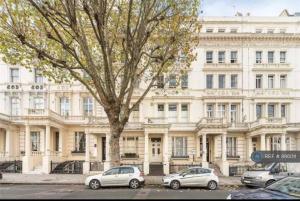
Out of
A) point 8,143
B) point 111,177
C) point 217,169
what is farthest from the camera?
point 8,143

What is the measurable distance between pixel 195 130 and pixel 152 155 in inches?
217

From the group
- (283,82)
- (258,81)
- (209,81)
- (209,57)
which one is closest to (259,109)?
(258,81)

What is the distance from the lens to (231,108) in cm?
4578

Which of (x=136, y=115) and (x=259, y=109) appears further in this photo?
(x=259, y=109)

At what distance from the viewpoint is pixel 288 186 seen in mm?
10812

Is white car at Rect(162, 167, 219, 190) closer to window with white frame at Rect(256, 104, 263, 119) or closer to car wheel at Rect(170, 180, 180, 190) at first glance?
car wheel at Rect(170, 180, 180, 190)

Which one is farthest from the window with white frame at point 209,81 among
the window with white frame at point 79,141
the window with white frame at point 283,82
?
the window with white frame at point 79,141

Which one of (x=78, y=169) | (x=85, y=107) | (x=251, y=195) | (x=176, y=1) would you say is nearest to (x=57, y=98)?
(x=85, y=107)

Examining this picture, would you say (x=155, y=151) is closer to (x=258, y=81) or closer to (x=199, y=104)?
(x=199, y=104)

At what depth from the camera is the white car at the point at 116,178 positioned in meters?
24.4

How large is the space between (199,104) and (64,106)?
15385 mm

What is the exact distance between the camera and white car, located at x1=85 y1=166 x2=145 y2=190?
80.0ft

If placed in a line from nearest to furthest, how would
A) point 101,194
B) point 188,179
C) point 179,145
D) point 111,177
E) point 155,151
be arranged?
point 101,194 < point 111,177 < point 188,179 < point 155,151 < point 179,145

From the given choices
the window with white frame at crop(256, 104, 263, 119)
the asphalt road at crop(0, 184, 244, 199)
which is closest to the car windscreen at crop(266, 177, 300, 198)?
the asphalt road at crop(0, 184, 244, 199)
